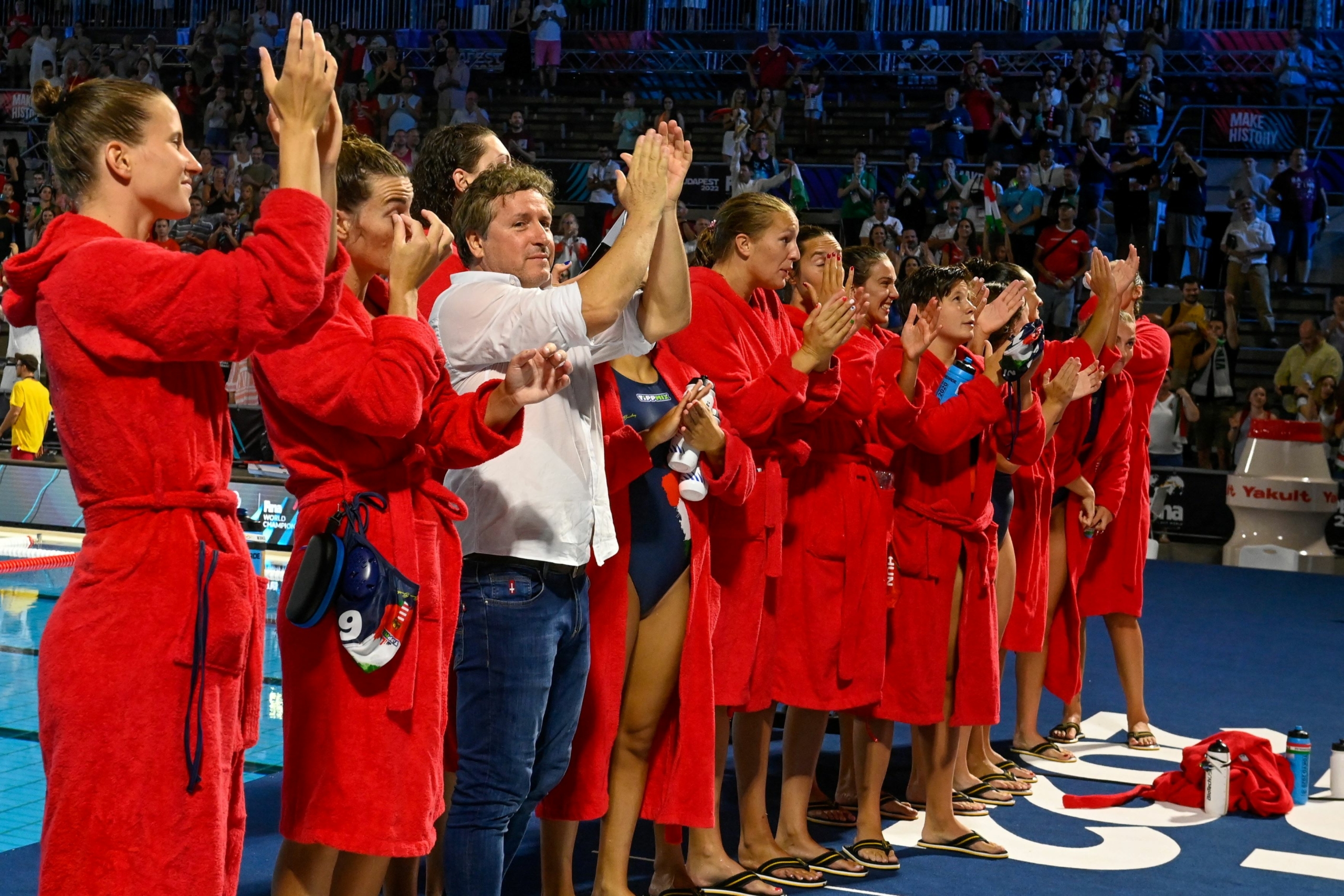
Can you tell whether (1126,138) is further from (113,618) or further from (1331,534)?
(113,618)

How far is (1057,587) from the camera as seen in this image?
603 centimetres

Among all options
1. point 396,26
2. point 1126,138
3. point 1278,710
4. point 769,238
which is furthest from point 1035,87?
point 769,238

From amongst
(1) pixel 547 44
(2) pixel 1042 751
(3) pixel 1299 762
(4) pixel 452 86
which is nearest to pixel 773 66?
(1) pixel 547 44

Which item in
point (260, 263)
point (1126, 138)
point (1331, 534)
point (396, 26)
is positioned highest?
point (396, 26)

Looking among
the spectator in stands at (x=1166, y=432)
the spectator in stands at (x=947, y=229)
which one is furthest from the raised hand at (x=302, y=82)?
the spectator in stands at (x=947, y=229)

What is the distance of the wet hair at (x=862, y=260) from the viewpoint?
17.2 feet

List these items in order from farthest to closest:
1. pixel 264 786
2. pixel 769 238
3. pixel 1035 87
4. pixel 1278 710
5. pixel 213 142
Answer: pixel 213 142
pixel 1035 87
pixel 1278 710
pixel 264 786
pixel 769 238

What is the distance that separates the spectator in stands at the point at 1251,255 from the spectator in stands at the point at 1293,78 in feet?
12.4

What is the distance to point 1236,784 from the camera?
5.19 meters

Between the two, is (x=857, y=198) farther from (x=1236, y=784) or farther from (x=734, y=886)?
(x=734, y=886)

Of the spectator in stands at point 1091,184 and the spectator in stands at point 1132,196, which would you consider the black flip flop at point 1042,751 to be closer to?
the spectator in stands at point 1132,196

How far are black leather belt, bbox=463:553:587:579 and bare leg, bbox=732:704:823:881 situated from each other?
138 cm

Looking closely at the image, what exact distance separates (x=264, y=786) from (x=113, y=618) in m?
2.87


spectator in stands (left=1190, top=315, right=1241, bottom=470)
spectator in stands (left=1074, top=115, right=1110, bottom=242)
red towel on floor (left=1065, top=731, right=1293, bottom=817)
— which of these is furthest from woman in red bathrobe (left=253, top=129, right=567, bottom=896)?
spectator in stands (left=1074, top=115, right=1110, bottom=242)
